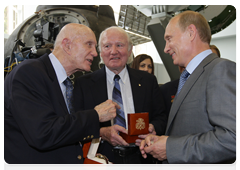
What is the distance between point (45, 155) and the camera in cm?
159

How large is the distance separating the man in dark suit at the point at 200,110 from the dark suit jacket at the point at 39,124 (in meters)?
0.65

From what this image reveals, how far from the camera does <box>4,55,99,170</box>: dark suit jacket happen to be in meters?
1.44

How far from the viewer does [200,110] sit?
1.55 m

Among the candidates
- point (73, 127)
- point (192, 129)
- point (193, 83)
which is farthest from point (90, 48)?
point (192, 129)

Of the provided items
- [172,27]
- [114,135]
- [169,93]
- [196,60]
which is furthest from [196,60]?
[169,93]

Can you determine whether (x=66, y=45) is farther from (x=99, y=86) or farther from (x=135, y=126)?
(x=135, y=126)

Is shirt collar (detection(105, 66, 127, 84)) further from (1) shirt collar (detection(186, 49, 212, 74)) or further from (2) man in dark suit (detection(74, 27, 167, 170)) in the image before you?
(1) shirt collar (detection(186, 49, 212, 74))

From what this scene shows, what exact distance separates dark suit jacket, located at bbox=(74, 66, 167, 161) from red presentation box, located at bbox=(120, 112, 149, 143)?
1.05 feet

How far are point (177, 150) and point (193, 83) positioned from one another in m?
0.55

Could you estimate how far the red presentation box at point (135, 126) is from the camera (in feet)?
6.89

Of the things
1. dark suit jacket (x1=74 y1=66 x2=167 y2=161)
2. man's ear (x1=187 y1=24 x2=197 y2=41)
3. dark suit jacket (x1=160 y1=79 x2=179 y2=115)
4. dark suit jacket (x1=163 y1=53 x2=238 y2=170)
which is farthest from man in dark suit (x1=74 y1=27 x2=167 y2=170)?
man's ear (x1=187 y1=24 x2=197 y2=41)

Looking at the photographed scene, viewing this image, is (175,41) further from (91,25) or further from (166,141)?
(91,25)

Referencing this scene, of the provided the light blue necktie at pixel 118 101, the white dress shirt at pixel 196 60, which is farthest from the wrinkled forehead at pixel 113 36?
the white dress shirt at pixel 196 60

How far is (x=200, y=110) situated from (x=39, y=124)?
118cm
